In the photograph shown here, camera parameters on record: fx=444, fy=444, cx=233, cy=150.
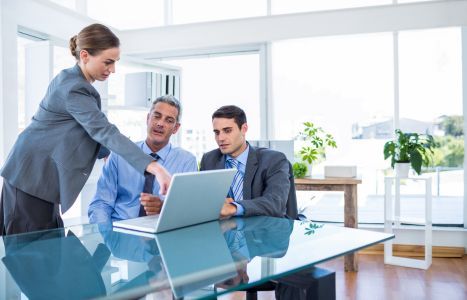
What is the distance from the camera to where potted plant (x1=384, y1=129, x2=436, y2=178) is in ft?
12.4

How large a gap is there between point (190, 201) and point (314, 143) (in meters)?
2.85

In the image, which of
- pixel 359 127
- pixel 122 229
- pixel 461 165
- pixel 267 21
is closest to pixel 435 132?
pixel 461 165

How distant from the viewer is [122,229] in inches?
60.0

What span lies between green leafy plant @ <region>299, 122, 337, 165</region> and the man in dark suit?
71.3 inches

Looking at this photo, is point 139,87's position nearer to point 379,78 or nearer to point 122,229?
point 379,78

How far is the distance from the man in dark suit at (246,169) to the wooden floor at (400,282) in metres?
1.14

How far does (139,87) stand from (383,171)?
2496mm

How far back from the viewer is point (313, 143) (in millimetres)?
4086

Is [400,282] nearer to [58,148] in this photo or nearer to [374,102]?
[374,102]

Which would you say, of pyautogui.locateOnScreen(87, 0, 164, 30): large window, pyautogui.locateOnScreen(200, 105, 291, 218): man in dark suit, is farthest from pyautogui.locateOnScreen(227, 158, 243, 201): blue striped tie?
pyautogui.locateOnScreen(87, 0, 164, 30): large window

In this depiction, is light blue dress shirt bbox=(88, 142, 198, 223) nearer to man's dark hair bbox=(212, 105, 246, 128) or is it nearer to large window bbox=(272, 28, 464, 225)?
man's dark hair bbox=(212, 105, 246, 128)

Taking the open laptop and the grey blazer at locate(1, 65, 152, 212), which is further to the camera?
the grey blazer at locate(1, 65, 152, 212)

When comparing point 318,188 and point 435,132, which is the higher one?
point 435,132

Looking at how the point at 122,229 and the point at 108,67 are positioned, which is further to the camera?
the point at 108,67
